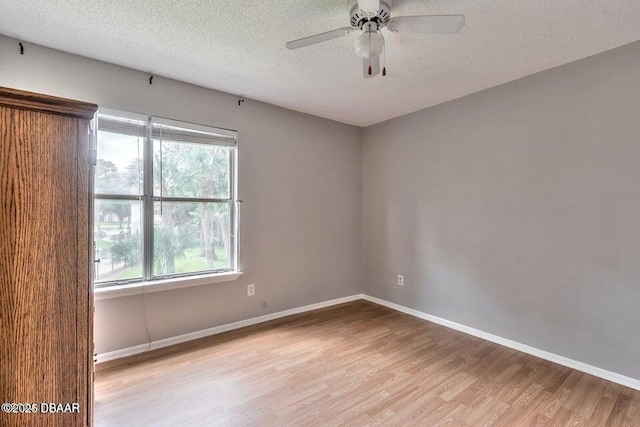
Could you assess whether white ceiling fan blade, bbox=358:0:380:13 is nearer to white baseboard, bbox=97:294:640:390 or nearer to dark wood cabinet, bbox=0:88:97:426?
dark wood cabinet, bbox=0:88:97:426

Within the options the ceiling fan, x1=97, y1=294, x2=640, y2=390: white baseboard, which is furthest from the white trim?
the ceiling fan

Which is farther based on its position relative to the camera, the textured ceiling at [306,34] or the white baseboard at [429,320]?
the white baseboard at [429,320]

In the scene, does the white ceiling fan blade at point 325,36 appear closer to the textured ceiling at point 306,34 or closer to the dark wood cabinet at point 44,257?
the textured ceiling at point 306,34

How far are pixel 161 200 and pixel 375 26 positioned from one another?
221 cm

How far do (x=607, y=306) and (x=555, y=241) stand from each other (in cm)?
55

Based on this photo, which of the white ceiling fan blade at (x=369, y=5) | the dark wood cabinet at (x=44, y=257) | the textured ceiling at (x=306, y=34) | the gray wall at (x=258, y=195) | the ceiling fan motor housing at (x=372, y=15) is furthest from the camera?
the gray wall at (x=258, y=195)

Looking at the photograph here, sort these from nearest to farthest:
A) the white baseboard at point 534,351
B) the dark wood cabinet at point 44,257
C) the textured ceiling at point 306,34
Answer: the dark wood cabinet at point 44,257 < the textured ceiling at point 306,34 < the white baseboard at point 534,351

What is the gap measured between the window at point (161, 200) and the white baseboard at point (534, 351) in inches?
86.6

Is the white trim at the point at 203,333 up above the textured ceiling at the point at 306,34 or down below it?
below

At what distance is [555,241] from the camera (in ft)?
8.00

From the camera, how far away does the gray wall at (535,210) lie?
213 centimetres

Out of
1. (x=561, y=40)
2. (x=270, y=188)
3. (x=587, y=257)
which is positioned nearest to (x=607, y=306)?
(x=587, y=257)

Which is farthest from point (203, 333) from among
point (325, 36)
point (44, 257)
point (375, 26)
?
point (375, 26)

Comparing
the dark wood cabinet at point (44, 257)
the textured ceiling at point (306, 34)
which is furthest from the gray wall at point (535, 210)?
the dark wood cabinet at point (44, 257)
